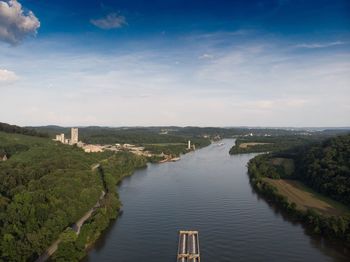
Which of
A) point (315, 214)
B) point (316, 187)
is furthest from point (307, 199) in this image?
point (315, 214)

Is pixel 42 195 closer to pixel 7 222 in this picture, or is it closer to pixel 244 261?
pixel 7 222

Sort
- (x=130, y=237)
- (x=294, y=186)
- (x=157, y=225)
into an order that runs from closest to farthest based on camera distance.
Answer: (x=130, y=237) < (x=157, y=225) < (x=294, y=186)

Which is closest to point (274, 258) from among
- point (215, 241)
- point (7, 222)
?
point (215, 241)

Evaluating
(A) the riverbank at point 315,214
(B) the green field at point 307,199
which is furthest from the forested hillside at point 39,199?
(B) the green field at point 307,199

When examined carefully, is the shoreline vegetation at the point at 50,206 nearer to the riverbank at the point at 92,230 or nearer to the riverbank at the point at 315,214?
the riverbank at the point at 92,230

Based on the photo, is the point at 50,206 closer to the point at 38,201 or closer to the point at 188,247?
the point at 38,201
